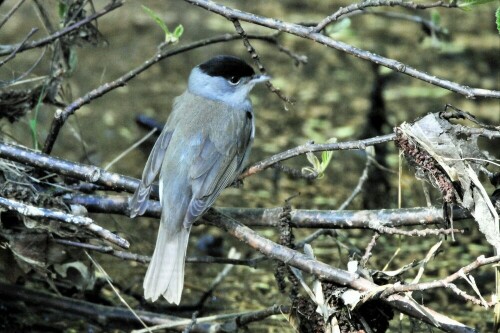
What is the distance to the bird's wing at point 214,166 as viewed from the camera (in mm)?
4340

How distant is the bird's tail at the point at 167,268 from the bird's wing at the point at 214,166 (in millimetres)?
99

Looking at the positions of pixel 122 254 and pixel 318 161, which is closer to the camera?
pixel 318 161

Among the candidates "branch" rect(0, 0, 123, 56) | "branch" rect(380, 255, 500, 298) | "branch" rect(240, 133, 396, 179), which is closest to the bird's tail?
"branch" rect(240, 133, 396, 179)

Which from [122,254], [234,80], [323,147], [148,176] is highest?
[234,80]

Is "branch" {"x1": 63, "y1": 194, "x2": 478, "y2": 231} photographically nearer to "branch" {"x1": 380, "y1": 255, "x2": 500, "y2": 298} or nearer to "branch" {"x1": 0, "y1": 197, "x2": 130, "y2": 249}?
"branch" {"x1": 380, "y1": 255, "x2": 500, "y2": 298}

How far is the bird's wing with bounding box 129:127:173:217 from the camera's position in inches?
170

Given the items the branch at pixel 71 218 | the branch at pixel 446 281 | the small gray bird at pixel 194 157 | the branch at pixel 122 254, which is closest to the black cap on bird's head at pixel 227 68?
the small gray bird at pixel 194 157

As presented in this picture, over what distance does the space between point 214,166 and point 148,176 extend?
1.15ft

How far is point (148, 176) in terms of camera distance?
4.50 m

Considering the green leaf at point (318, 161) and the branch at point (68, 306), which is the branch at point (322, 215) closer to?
the green leaf at point (318, 161)

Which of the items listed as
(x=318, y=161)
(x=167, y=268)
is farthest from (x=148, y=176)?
(x=318, y=161)

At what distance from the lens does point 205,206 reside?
430cm

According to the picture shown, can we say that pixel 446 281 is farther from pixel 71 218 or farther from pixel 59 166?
pixel 59 166

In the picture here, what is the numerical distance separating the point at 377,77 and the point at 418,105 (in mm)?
458
